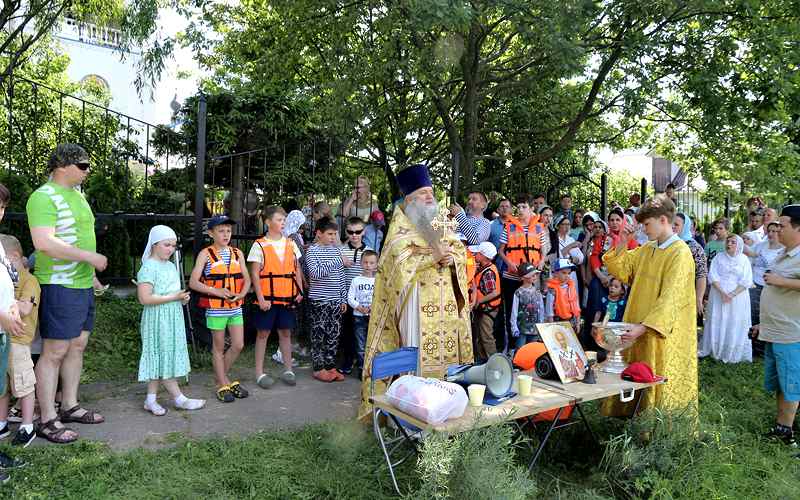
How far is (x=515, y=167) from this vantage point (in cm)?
1067

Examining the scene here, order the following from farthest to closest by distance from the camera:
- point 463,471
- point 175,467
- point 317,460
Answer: point 317,460, point 175,467, point 463,471

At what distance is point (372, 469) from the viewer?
3977 millimetres

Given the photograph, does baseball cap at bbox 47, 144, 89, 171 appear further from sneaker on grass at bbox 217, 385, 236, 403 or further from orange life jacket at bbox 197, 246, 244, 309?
sneaker on grass at bbox 217, 385, 236, 403

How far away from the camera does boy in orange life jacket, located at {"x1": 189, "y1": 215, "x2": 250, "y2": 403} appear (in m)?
5.48

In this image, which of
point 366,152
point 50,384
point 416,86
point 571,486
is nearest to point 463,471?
point 571,486

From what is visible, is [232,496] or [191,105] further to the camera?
[191,105]

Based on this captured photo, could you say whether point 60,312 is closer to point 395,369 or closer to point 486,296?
point 395,369

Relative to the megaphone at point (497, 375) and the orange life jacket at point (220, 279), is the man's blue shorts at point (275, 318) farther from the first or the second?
the megaphone at point (497, 375)

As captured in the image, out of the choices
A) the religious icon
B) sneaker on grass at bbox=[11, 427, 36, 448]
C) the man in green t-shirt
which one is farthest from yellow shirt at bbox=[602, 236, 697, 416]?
sneaker on grass at bbox=[11, 427, 36, 448]

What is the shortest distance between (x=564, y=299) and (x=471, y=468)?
4.22 meters

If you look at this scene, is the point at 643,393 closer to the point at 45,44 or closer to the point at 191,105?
the point at 191,105

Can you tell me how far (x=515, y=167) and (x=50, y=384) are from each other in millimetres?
8004

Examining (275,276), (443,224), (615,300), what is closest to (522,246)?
(615,300)

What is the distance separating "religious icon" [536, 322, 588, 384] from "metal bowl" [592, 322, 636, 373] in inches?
8.0
